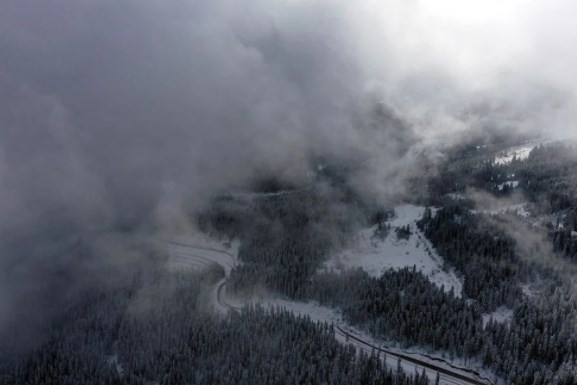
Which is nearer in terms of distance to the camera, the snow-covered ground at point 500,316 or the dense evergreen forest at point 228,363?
the dense evergreen forest at point 228,363

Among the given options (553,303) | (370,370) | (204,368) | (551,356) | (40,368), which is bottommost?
(40,368)

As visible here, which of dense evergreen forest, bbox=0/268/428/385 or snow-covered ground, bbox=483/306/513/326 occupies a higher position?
snow-covered ground, bbox=483/306/513/326

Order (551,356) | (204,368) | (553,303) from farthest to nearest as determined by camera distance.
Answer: (553,303), (204,368), (551,356)

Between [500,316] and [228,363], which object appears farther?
[500,316]

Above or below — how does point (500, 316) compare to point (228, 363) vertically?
above

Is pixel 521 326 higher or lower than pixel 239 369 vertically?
higher

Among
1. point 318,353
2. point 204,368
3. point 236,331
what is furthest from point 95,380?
point 318,353

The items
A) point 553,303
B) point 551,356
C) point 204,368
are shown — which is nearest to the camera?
point 551,356

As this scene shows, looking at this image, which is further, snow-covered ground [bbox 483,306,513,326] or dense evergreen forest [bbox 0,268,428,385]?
snow-covered ground [bbox 483,306,513,326]

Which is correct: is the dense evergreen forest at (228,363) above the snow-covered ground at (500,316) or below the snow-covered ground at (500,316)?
below

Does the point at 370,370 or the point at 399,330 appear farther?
the point at 399,330

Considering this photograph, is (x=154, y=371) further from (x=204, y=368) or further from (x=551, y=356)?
(x=551, y=356)
